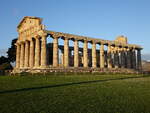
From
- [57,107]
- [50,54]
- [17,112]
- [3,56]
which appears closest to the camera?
[17,112]

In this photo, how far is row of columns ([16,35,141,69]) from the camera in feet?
159

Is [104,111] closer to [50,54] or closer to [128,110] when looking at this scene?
[128,110]

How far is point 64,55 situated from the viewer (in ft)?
165

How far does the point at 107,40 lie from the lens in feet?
204

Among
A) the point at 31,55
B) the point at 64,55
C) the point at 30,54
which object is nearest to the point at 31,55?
the point at 31,55

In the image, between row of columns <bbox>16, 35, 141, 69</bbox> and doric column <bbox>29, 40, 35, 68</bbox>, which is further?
doric column <bbox>29, 40, 35, 68</bbox>

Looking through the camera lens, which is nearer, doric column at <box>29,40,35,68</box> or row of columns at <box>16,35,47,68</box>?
row of columns at <box>16,35,47,68</box>

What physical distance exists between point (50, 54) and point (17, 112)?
54.5m

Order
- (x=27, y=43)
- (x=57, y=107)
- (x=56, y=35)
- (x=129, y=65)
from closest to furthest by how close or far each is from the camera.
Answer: (x=57, y=107)
(x=56, y=35)
(x=27, y=43)
(x=129, y=65)

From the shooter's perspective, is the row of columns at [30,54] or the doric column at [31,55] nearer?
the row of columns at [30,54]

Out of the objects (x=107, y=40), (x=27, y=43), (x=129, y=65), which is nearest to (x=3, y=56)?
(x=27, y=43)

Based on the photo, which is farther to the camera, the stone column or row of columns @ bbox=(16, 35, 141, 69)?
the stone column

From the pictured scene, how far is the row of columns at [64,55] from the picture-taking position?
159 feet

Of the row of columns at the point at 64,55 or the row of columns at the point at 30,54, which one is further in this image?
the row of columns at the point at 30,54
